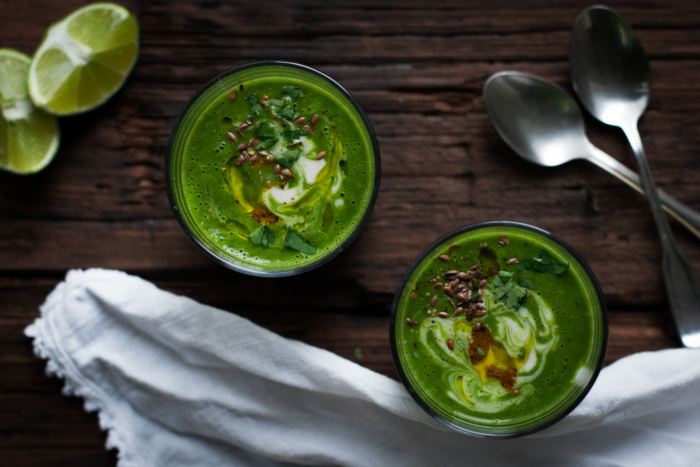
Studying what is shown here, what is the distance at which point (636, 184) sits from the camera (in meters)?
2.42

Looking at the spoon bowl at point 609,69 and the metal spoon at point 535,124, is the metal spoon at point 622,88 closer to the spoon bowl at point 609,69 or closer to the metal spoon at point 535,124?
the spoon bowl at point 609,69

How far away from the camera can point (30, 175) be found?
102 inches

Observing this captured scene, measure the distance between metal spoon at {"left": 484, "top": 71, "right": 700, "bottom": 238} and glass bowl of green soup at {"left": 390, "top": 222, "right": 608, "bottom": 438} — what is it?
1.68ft

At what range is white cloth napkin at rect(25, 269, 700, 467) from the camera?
2.33m

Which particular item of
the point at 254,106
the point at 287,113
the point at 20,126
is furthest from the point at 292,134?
the point at 20,126

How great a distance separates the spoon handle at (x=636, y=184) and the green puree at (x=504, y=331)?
591mm

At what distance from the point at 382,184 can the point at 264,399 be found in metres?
1.18

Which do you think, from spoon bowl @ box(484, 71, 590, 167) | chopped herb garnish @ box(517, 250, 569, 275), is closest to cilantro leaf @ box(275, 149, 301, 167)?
spoon bowl @ box(484, 71, 590, 167)

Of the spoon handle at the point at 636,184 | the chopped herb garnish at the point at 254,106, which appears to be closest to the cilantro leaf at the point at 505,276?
Answer: the spoon handle at the point at 636,184

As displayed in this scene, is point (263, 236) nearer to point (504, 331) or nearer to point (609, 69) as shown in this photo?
point (504, 331)

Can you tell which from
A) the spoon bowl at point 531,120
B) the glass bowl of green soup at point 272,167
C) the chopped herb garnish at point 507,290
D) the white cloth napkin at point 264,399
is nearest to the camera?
the chopped herb garnish at point 507,290

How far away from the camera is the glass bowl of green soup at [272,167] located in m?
2.22

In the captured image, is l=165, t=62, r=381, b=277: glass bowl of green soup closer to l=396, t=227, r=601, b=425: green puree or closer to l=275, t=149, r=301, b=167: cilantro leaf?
l=275, t=149, r=301, b=167: cilantro leaf

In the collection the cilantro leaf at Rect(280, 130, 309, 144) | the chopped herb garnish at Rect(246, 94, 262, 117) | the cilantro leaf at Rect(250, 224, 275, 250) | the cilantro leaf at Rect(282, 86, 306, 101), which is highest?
the cilantro leaf at Rect(282, 86, 306, 101)
